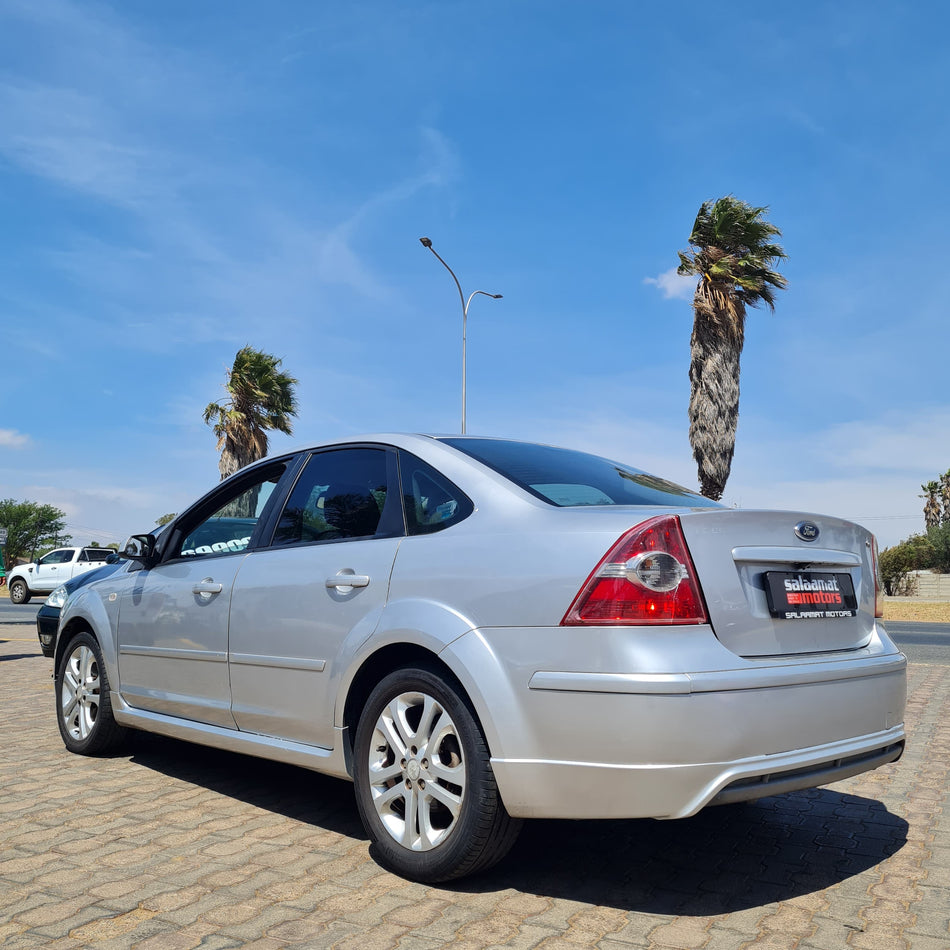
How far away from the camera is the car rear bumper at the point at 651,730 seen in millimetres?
2859

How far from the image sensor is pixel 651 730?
2.85m

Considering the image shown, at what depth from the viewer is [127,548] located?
206 inches

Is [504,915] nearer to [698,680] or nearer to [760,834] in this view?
[698,680]

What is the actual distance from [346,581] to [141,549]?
191 cm

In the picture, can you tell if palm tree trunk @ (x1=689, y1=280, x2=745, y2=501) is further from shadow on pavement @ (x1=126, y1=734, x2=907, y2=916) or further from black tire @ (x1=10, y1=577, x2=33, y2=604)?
shadow on pavement @ (x1=126, y1=734, x2=907, y2=916)

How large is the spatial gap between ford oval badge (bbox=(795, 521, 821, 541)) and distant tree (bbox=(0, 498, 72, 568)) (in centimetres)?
6585

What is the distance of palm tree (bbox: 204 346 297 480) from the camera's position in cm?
3419

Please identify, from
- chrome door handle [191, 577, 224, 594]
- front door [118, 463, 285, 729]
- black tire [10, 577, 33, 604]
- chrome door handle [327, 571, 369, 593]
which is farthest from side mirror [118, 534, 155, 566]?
black tire [10, 577, 33, 604]

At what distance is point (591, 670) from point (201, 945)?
1.42m

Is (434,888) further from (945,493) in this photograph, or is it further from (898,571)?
(945,493)

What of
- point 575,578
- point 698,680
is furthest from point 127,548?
point 698,680

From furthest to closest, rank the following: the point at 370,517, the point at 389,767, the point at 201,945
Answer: the point at 370,517 → the point at 389,767 → the point at 201,945

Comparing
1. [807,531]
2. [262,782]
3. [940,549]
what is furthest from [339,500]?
[940,549]

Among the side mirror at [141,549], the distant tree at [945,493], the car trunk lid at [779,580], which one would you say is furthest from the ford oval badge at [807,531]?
the distant tree at [945,493]
